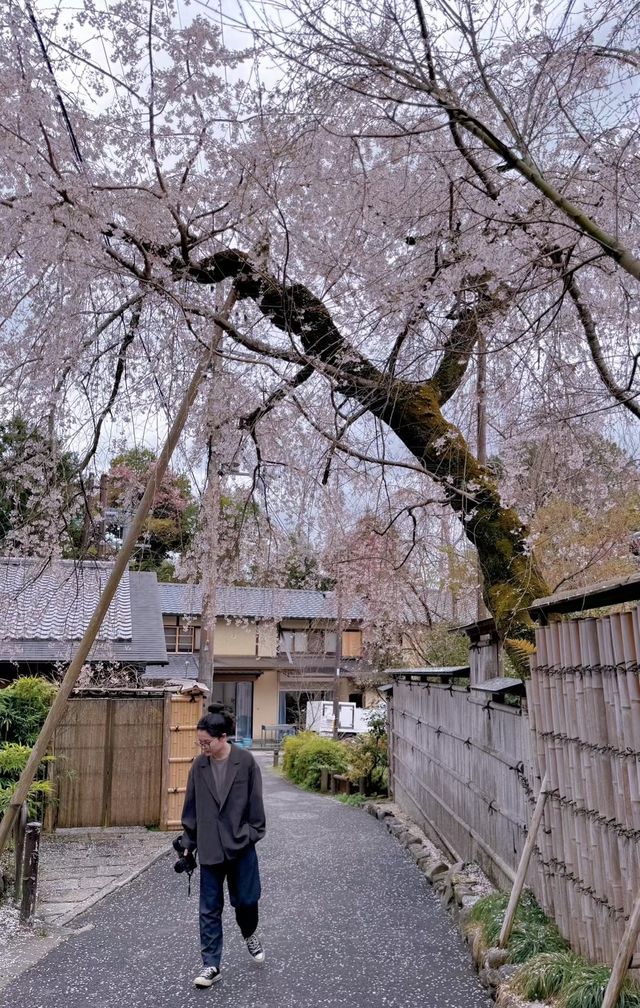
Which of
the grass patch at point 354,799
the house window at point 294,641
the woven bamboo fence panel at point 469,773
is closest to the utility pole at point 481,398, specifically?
the woven bamboo fence panel at point 469,773

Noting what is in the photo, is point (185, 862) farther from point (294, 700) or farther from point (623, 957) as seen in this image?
point (294, 700)

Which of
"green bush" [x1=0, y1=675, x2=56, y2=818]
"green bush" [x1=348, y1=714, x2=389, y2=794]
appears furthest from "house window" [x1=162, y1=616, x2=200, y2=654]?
"green bush" [x1=0, y1=675, x2=56, y2=818]

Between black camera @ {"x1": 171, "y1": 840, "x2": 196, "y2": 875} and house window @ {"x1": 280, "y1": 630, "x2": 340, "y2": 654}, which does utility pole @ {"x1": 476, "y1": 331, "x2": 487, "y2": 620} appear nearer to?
black camera @ {"x1": 171, "y1": 840, "x2": 196, "y2": 875}

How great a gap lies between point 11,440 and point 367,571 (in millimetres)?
7750

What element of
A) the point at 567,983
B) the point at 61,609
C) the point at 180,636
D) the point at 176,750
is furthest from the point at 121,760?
the point at 180,636

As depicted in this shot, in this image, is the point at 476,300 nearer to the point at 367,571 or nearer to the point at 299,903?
the point at 299,903

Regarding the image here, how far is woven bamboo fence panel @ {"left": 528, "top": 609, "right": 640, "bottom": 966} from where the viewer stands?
320cm

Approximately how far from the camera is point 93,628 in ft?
15.8

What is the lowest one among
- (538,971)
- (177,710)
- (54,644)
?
(538,971)

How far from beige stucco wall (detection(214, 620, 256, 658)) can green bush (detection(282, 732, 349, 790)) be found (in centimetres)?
1138

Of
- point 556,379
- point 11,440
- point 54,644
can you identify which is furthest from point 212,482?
point 54,644

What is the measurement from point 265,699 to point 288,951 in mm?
24229

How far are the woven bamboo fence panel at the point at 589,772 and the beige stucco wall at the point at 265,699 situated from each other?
24.8m

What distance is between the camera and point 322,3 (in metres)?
3.60
